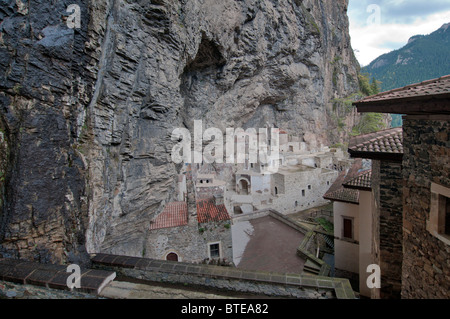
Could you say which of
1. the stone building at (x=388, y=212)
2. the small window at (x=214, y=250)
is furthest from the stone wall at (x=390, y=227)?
the small window at (x=214, y=250)

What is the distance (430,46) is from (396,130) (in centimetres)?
10244

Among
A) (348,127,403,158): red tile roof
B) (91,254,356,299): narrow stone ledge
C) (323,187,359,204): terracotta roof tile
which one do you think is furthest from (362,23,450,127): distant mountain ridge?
(91,254,356,299): narrow stone ledge

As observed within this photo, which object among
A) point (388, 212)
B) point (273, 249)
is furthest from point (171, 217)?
point (388, 212)

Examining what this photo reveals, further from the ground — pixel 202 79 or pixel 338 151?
pixel 202 79

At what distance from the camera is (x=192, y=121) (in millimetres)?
20375

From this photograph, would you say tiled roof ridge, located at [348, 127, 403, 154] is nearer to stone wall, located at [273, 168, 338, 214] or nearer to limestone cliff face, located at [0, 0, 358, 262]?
limestone cliff face, located at [0, 0, 358, 262]

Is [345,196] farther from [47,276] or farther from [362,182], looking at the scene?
[47,276]

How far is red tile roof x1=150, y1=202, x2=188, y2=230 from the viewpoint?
33.8 feet

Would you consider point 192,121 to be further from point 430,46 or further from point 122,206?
point 430,46

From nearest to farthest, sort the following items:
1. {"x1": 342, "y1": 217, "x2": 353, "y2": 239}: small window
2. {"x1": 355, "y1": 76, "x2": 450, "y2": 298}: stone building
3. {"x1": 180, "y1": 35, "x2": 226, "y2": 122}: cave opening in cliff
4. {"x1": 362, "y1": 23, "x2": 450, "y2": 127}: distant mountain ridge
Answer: {"x1": 355, "y1": 76, "x2": 450, "y2": 298}: stone building
{"x1": 342, "y1": 217, "x2": 353, "y2": 239}: small window
{"x1": 180, "y1": 35, "x2": 226, "y2": 122}: cave opening in cliff
{"x1": 362, "y1": 23, "x2": 450, "y2": 127}: distant mountain ridge

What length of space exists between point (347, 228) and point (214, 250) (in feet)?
21.0

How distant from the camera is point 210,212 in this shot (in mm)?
11281

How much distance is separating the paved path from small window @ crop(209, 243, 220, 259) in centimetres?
119

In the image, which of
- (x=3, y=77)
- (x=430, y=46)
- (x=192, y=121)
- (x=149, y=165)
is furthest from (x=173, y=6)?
(x=430, y=46)
